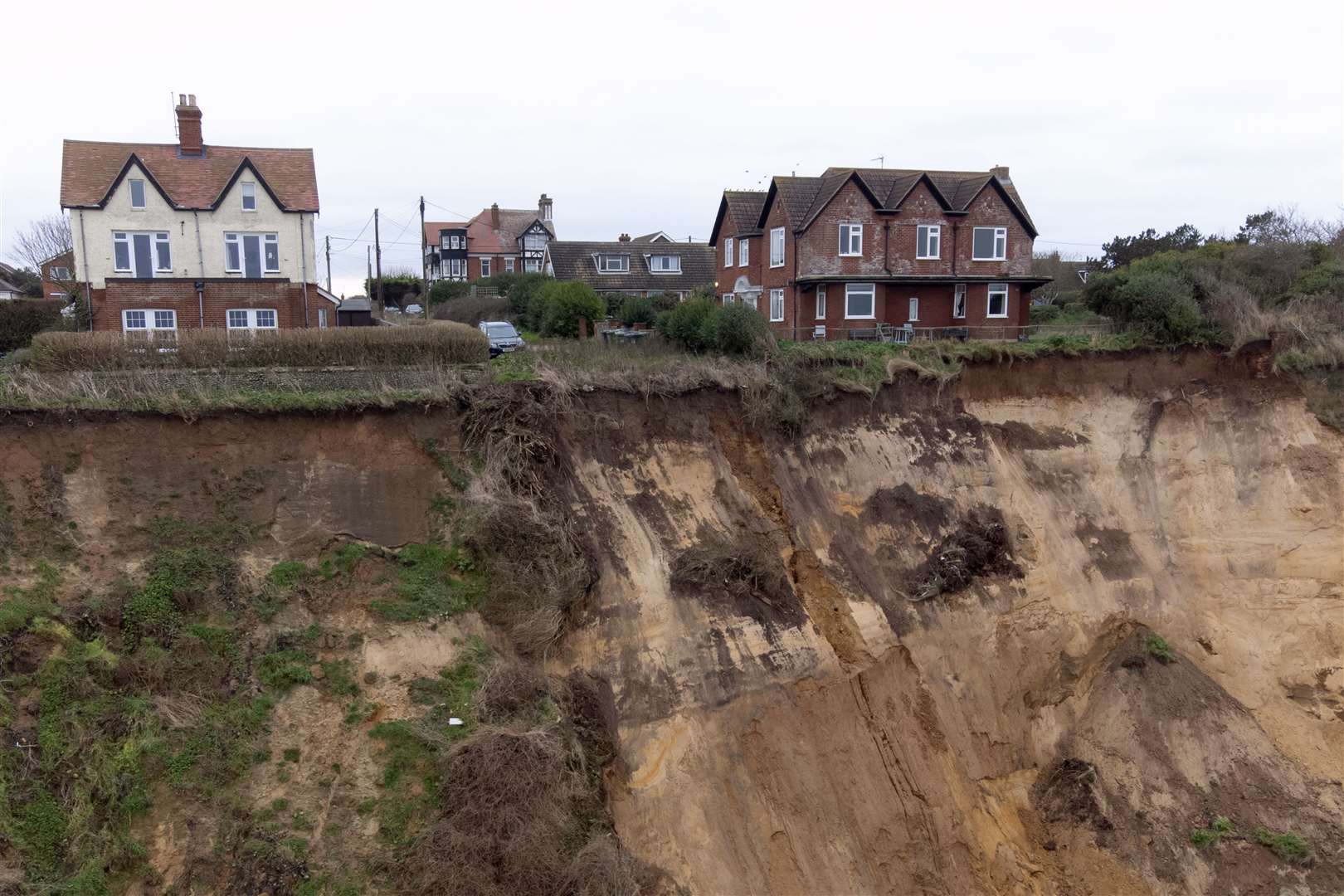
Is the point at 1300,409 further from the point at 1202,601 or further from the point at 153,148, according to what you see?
the point at 153,148

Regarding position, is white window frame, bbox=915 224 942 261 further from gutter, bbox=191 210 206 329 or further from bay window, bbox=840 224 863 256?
gutter, bbox=191 210 206 329

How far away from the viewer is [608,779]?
13.8 meters

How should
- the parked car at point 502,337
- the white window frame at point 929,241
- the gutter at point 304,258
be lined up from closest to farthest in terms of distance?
the parked car at point 502,337 → the gutter at point 304,258 → the white window frame at point 929,241

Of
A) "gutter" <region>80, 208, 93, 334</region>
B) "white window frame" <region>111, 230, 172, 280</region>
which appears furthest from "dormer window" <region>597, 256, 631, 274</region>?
"gutter" <region>80, 208, 93, 334</region>

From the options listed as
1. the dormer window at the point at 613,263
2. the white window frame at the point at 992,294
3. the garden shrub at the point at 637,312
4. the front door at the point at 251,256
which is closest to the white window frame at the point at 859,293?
the white window frame at the point at 992,294

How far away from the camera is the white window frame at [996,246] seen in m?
30.9

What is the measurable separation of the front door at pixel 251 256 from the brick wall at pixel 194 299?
59 centimetres

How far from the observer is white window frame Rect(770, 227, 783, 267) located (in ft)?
104

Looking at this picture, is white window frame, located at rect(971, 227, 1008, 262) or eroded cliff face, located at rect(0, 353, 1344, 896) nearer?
eroded cliff face, located at rect(0, 353, 1344, 896)

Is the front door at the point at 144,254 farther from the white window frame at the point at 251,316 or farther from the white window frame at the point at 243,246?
the white window frame at the point at 251,316

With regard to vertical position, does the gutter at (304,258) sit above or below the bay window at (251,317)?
above

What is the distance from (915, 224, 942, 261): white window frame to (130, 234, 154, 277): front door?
25.6m

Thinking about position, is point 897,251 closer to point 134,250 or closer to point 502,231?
point 134,250

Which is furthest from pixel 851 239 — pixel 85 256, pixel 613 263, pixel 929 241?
pixel 85 256
